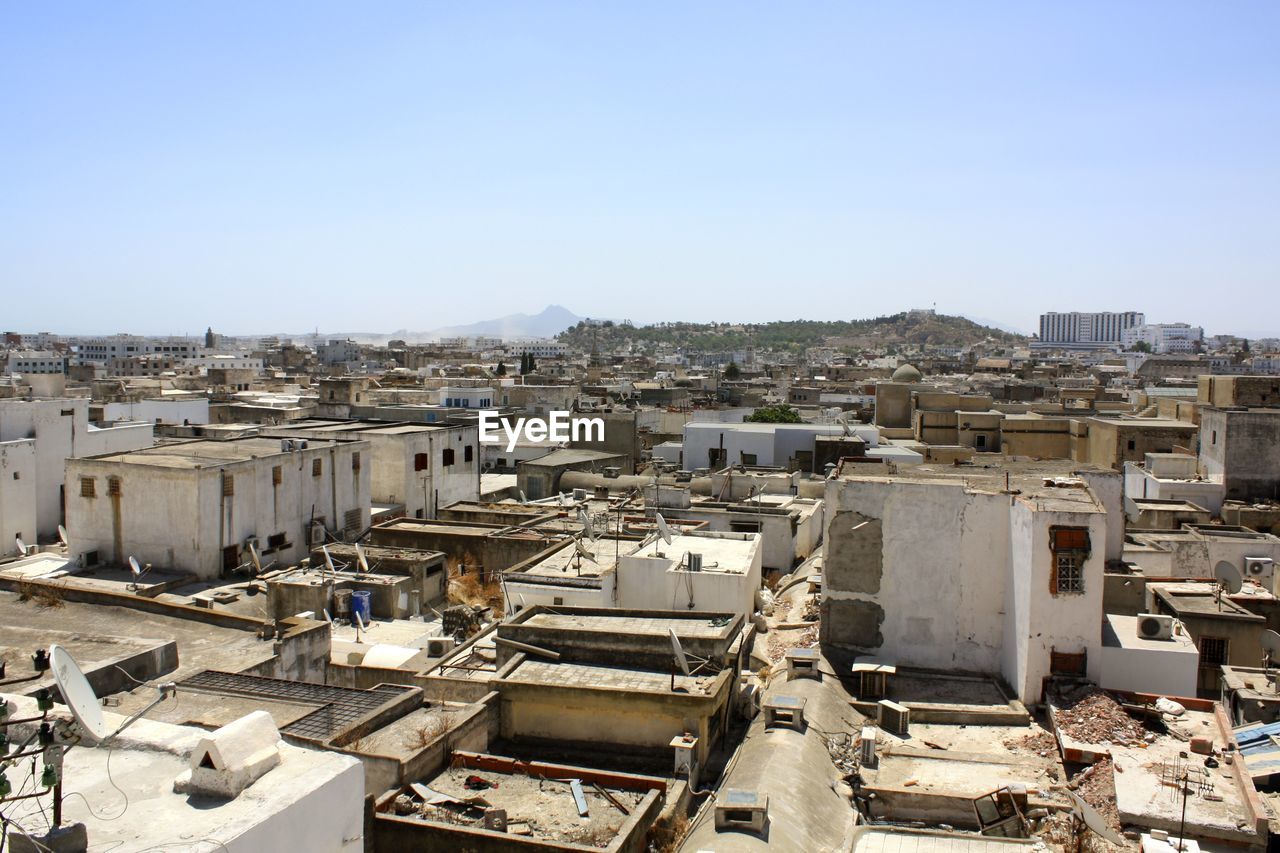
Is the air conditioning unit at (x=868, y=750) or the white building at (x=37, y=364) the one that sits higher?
the white building at (x=37, y=364)

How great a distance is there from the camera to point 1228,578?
19.2 meters

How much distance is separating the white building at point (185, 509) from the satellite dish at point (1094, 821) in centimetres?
1643

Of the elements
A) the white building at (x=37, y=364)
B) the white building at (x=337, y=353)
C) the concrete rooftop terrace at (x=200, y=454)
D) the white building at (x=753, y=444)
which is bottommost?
the white building at (x=753, y=444)

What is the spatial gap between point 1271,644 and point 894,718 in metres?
6.70

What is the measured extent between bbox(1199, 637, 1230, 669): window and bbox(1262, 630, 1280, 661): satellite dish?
0.66 meters

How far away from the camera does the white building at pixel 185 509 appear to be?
1994cm

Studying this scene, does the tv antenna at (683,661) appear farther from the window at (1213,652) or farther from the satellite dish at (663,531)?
the window at (1213,652)

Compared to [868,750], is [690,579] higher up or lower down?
higher up

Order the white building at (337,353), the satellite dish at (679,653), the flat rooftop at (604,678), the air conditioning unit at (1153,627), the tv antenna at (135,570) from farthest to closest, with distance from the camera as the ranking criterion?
the white building at (337,353)
the tv antenna at (135,570)
the air conditioning unit at (1153,627)
the satellite dish at (679,653)
the flat rooftop at (604,678)

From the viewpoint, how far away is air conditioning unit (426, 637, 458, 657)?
15328 millimetres

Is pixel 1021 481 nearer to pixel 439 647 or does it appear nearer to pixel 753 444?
pixel 439 647

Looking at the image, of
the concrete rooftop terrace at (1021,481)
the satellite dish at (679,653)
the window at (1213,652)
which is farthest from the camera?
the window at (1213,652)

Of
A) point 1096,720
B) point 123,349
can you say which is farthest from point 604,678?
point 123,349

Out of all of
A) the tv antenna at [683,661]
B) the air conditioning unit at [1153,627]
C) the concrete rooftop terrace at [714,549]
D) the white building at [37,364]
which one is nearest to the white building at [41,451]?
the concrete rooftop terrace at [714,549]
